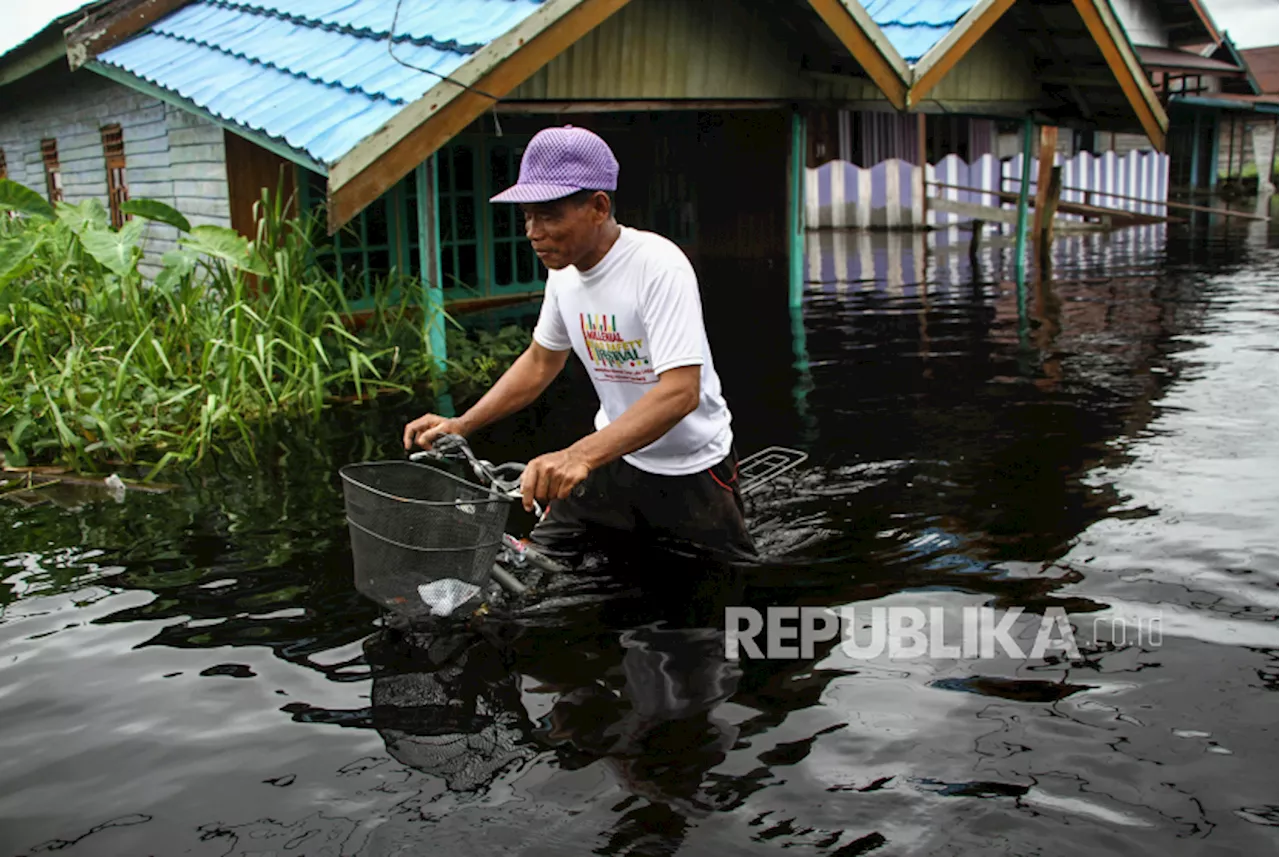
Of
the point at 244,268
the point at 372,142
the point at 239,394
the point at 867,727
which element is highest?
the point at 372,142

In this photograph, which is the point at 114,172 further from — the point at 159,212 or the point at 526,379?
the point at 526,379

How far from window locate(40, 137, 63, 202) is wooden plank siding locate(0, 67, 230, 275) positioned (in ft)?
0.44

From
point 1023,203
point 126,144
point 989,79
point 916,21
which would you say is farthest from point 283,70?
point 1023,203

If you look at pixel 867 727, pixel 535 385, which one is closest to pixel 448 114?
pixel 535 385

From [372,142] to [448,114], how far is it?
71 centimetres

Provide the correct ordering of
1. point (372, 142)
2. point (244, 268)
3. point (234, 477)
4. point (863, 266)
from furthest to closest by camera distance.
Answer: point (863, 266) → point (244, 268) → point (372, 142) → point (234, 477)

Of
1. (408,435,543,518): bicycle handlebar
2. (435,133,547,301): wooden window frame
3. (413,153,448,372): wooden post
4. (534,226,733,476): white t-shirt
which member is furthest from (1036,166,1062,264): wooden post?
(408,435,543,518): bicycle handlebar

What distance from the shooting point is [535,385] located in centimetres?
485

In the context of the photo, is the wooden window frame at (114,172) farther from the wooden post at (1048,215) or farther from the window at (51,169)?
the wooden post at (1048,215)

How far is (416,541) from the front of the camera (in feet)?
12.3

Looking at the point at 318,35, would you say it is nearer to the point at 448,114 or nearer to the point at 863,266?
the point at 448,114

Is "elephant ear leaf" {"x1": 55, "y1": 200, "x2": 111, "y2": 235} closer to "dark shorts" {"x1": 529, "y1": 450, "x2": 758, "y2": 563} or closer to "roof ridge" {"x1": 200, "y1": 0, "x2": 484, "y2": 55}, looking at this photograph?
"roof ridge" {"x1": 200, "y1": 0, "x2": 484, "y2": 55}

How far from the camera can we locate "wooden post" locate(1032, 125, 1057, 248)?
61.3 ft

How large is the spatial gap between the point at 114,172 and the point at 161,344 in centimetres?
564
